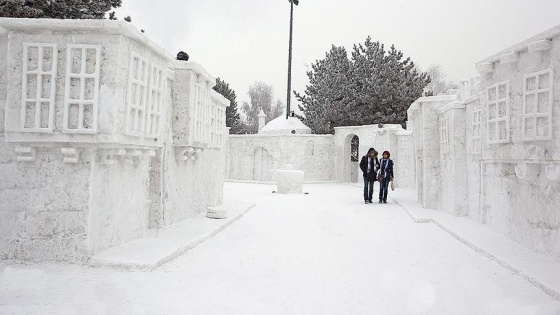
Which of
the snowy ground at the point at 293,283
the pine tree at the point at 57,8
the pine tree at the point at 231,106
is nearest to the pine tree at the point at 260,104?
the pine tree at the point at 231,106

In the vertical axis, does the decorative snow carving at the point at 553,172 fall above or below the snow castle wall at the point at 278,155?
below

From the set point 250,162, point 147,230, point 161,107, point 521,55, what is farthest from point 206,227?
point 250,162

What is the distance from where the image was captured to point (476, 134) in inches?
375

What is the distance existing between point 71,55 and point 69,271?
297 cm

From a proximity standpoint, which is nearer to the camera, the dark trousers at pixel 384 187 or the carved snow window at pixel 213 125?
the carved snow window at pixel 213 125

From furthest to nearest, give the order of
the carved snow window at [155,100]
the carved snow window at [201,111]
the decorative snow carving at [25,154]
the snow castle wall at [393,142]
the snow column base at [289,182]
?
1. the snow castle wall at [393,142]
2. the snow column base at [289,182]
3. the carved snow window at [201,111]
4. the carved snow window at [155,100]
5. the decorative snow carving at [25,154]

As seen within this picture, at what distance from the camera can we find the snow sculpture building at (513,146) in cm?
609

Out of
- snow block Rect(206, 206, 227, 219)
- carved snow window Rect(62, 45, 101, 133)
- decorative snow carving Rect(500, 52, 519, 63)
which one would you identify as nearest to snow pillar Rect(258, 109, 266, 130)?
snow block Rect(206, 206, 227, 219)

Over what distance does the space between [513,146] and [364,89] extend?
2695 centimetres

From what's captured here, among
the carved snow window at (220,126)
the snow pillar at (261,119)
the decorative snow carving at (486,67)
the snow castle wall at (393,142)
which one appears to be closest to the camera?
the decorative snow carving at (486,67)

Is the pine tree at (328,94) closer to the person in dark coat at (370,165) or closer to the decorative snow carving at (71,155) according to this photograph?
the person in dark coat at (370,165)

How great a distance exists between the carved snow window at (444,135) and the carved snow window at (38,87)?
31.3ft

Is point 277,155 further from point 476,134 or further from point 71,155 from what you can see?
point 71,155

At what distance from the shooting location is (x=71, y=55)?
569 centimetres
